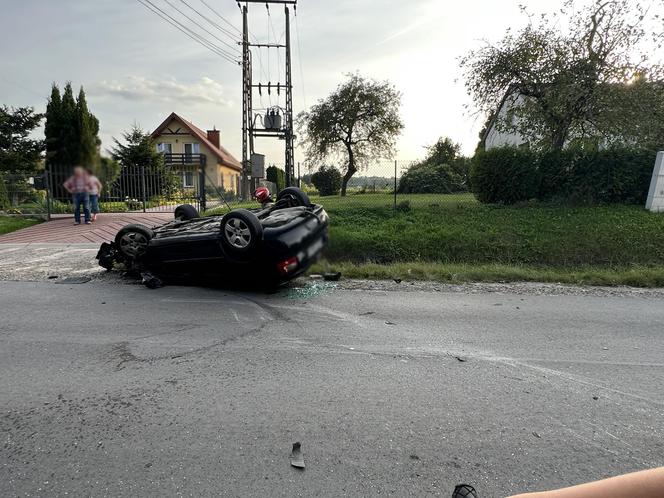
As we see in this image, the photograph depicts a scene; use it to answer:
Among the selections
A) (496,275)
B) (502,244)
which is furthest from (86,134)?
(502,244)

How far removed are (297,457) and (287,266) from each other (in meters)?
3.39

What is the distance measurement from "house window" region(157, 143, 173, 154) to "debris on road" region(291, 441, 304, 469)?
2.51 meters

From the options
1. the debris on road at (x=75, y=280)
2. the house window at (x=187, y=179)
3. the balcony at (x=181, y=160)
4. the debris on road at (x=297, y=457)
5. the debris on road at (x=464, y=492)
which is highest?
the balcony at (x=181, y=160)

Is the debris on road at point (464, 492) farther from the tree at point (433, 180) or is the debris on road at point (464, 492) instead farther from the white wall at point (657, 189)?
the tree at point (433, 180)

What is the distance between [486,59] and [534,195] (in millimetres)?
5704

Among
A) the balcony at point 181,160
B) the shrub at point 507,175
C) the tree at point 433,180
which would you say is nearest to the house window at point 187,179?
the balcony at point 181,160

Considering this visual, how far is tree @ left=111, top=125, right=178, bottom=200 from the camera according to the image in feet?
8.38

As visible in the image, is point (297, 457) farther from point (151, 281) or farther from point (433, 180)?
point (433, 180)

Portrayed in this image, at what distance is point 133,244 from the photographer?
652 cm

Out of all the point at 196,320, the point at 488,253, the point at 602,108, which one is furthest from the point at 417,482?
the point at 602,108

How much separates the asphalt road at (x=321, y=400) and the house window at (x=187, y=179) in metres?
1.53

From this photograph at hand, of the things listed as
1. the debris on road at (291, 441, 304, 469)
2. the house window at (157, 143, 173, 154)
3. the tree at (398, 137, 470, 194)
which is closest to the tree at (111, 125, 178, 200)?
the house window at (157, 143, 173, 154)

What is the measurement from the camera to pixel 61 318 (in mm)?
4672

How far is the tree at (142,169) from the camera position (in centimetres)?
255
